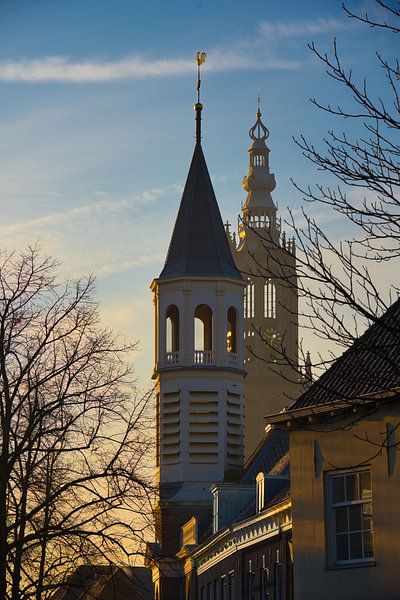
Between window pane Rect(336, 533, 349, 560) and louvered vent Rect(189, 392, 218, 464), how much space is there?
125 ft

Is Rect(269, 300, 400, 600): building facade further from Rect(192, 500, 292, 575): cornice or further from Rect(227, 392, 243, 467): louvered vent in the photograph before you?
Rect(227, 392, 243, 467): louvered vent

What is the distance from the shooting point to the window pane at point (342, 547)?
30.9 metres

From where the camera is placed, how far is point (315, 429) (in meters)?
31.5

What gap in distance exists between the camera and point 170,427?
6981 cm

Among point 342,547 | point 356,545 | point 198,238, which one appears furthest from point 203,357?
point 356,545

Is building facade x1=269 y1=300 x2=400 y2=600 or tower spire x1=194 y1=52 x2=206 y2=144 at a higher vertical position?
tower spire x1=194 y1=52 x2=206 y2=144

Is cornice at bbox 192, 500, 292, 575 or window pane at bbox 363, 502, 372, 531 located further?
cornice at bbox 192, 500, 292, 575

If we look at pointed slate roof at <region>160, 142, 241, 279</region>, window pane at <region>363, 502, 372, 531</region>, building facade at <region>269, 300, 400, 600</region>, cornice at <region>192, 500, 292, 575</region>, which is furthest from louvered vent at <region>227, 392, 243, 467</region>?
window pane at <region>363, 502, 372, 531</region>

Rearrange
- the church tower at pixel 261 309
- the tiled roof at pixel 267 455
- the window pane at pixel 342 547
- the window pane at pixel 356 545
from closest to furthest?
the window pane at pixel 356 545, the window pane at pixel 342 547, the tiled roof at pixel 267 455, the church tower at pixel 261 309

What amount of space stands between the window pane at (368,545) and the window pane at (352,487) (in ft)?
2.46

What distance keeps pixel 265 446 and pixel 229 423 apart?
14.0 ft

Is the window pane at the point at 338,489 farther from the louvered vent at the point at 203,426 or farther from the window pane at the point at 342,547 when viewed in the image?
the louvered vent at the point at 203,426

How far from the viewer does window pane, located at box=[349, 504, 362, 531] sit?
3058cm

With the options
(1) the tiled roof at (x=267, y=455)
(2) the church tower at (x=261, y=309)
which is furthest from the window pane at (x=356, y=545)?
(2) the church tower at (x=261, y=309)
